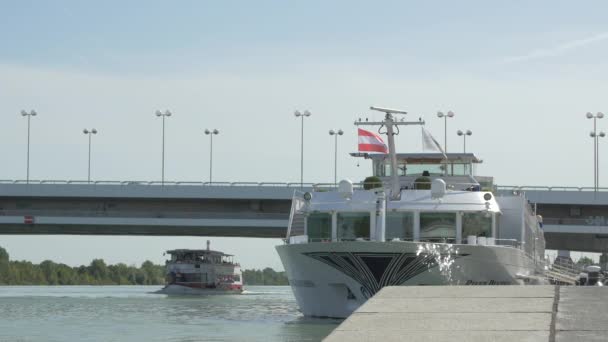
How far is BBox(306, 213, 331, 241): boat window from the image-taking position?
3875 centimetres

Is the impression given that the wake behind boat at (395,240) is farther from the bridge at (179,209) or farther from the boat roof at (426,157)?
the bridge at (179,209)

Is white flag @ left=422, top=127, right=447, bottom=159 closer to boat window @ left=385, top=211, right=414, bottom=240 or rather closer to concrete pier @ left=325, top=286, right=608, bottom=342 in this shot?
boat window @ left=385, top=211, right=414, bottom=240

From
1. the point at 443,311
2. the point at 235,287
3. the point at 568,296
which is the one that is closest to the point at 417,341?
the point at 443,311

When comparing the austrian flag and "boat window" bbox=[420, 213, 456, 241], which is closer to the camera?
"boat window" bbox=[420, 213, 456, 241]

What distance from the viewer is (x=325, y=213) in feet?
128

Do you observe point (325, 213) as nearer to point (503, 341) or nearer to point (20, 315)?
point (20, 315)

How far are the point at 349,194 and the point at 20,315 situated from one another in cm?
1973

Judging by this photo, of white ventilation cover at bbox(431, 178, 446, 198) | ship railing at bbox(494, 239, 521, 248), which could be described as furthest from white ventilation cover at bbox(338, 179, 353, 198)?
ship railing at bbox(494, 239, 521, 248)

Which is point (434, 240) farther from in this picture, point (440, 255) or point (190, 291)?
point (190, 291)

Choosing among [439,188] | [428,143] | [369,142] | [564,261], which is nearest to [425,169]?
[428,143]

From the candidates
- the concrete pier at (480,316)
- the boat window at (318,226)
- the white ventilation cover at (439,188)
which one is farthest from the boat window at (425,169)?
the concrete pier at (480,316)

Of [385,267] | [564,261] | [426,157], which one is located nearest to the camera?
[385,267]

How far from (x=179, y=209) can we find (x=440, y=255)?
60212 mm

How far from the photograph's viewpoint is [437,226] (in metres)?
37.5
